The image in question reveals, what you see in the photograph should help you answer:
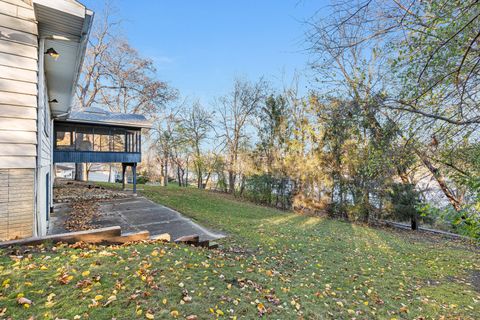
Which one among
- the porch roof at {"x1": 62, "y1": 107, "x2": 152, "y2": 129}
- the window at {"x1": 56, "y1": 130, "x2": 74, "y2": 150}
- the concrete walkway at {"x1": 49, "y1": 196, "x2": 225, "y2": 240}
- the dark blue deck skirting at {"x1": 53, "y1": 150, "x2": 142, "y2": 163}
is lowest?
the concrete walkway at {"x1": 49, "y1": 196, "x2": 225, "y2": 240}

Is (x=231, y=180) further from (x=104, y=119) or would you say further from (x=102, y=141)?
(x=104, y=119)

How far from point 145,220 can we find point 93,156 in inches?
211

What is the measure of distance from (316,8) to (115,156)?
11.2 metres

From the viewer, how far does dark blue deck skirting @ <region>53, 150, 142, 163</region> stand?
10262 millimetres

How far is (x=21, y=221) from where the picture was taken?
11.1 feet

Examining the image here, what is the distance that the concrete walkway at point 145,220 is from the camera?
6546 millimetres

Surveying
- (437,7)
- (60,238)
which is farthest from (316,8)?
(60,238)

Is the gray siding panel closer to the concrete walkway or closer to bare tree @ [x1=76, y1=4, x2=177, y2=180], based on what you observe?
the concrete walkway

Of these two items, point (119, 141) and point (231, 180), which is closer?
point (119, 141)

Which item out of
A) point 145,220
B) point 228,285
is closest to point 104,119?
point 145,220

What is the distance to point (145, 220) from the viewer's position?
751 centimetres

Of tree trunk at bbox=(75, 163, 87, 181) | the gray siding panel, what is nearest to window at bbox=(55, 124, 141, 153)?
tree trunk at bbox=(75, 163, 87, 181)

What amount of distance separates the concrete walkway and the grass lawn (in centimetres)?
132

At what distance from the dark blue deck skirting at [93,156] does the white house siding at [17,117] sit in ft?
26.7
